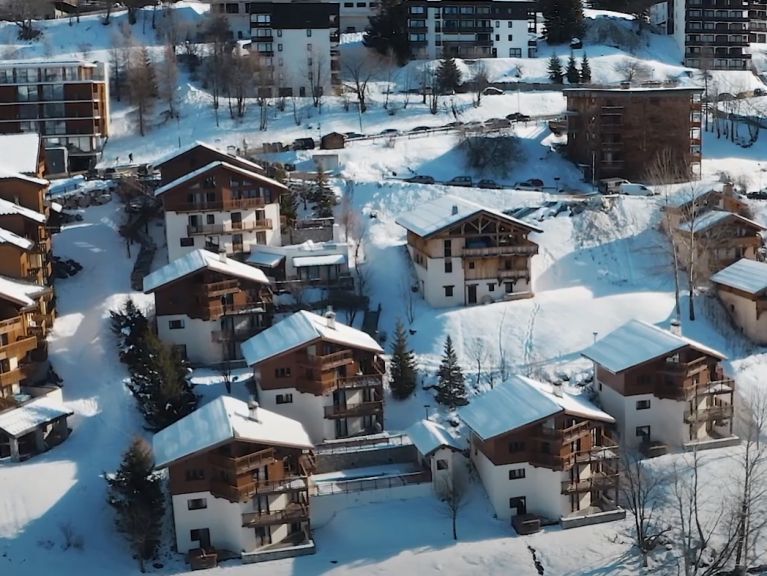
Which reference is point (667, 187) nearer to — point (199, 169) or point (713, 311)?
point (713, 311)

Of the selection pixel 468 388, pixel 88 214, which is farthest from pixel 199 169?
pixel 468 388

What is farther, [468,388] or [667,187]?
[667,187]

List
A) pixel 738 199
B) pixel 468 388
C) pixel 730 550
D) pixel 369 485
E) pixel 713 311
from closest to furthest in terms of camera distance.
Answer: pixel 730 550
pixel 369 485
pixel 468 388
pixel 713 311
pixel 738 199

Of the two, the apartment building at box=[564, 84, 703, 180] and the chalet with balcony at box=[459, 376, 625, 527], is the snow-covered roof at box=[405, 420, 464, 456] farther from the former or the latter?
the apartment building at box=[564, 84, 703, 180]

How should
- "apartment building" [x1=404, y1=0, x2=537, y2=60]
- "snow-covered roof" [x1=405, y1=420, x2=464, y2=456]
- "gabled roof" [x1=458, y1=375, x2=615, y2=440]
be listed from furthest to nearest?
"apartment building" [x1=404, y1=0, x2=537, y2=60] → "snow-covered roof" [x1=405, y1=420, x2=464, y2=456] → "gabled roof" [x1=458, y1=375, x2=615, y2=440]

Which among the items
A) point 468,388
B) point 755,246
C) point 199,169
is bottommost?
point 468,388

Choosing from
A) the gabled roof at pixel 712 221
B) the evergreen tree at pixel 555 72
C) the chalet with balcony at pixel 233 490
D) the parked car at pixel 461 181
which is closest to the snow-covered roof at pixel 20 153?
the chalet with balcony at pixel 233 490

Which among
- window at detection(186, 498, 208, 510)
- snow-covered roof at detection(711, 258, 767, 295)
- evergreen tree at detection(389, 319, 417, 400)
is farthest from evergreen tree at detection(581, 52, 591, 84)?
window at detection(186, 498, 208, 510)
